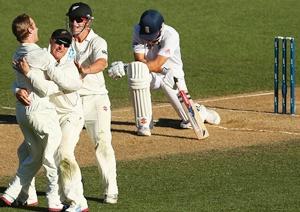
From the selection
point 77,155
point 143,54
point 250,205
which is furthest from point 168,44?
point 250,205

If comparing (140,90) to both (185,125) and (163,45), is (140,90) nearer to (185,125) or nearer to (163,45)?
(163,45)

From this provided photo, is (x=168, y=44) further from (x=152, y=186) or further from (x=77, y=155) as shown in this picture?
(x=152, y=186)

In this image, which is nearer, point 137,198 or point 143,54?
point 137,198

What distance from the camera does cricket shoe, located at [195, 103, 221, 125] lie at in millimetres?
16422

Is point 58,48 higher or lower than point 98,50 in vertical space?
higher

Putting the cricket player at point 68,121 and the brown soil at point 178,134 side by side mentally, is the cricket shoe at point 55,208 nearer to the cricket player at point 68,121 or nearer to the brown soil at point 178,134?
the cricket player at point 68,121

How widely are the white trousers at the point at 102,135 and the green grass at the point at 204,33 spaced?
21.4ft

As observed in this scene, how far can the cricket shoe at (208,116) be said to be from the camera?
16.4m

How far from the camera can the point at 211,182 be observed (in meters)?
12.6

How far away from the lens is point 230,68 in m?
22.6

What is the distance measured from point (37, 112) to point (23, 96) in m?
0.23

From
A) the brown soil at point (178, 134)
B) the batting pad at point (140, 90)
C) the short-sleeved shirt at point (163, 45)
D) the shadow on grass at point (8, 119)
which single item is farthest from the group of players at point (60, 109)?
the shadow on grass at point (8, 119)

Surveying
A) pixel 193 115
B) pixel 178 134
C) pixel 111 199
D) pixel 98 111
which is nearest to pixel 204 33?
pixel 178 134

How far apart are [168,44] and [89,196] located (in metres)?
3.98
